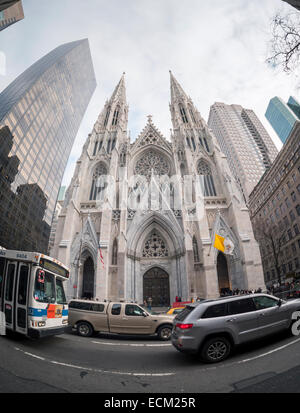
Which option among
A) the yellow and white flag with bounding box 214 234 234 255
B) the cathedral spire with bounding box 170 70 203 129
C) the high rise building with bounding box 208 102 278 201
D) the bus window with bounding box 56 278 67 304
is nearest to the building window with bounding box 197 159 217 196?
the cathedral spire with bounding box 170 70 203 129

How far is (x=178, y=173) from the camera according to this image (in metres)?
23.9

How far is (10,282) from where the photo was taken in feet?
20.7

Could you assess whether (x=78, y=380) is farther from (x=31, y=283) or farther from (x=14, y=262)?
(x=14, y=262)

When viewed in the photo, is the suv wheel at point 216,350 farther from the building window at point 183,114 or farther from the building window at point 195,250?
the building window at point 183,114

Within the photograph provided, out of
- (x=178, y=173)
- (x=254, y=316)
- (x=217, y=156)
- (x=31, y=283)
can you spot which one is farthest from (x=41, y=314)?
(x=217, y=156)

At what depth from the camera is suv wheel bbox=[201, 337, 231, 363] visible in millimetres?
4176

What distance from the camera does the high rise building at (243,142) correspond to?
62.3 metres

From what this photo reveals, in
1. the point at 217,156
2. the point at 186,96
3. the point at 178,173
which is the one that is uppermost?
the point at 186,96

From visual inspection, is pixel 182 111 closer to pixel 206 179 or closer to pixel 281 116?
pixel 206 179

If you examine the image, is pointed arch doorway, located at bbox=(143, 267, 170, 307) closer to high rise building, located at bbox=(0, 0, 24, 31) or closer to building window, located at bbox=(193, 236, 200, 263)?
building window, located at bbox=(193, 236, 200, 263)

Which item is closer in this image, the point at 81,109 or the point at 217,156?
the point at 217,156

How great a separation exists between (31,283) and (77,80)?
7729cm

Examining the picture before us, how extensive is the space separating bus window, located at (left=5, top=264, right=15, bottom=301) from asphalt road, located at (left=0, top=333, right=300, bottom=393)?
53.3 inches
